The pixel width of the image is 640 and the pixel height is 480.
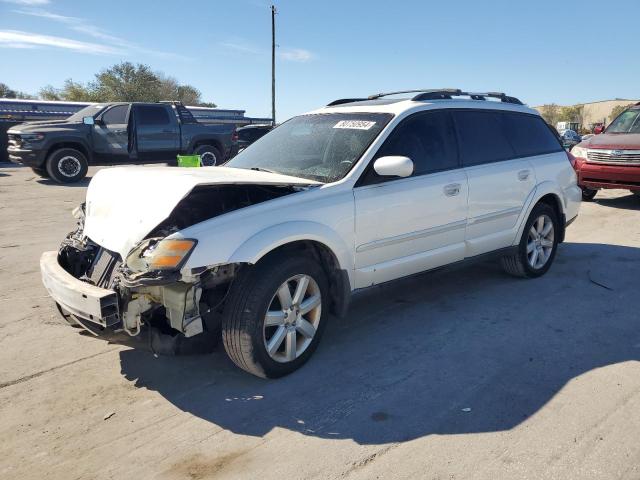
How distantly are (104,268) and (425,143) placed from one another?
2614 millimetres

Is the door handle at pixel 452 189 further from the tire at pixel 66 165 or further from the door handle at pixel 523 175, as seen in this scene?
the tire at pixel 66 165

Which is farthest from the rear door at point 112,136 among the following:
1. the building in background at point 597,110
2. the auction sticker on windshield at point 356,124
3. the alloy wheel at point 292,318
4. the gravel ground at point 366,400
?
the building in background at point 597,110

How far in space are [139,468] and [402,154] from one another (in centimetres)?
279

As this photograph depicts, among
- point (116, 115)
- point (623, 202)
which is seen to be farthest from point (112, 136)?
point (623, 202)

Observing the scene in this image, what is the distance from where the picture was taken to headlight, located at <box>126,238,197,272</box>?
285 centimetres

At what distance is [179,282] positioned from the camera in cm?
295

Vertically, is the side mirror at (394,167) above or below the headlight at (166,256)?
above

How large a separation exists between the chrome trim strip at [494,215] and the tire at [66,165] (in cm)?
1142

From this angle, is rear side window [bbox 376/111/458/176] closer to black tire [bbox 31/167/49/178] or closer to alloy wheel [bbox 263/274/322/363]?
alloy wheel [bbox 263/274/322/363]

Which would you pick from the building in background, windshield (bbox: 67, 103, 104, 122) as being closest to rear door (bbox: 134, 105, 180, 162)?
windshield (bbox: 67, 103, 104, 122)

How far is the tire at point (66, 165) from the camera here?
504 inches

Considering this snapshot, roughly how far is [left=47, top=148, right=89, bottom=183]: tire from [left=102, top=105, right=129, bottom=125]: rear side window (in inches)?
45.4

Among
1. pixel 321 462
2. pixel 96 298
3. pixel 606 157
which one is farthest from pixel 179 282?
pixel 606 157

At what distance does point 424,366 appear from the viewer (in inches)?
140
